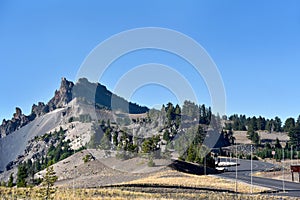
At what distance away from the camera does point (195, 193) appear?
131 feet

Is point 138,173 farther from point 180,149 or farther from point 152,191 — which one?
point 180,149

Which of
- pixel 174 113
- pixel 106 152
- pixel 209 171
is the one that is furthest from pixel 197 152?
pixel 174 113

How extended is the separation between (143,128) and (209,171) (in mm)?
73751

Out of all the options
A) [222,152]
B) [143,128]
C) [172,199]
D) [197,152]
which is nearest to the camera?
[172,199]

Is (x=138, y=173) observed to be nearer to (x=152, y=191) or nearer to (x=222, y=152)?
(x=152, y=191)

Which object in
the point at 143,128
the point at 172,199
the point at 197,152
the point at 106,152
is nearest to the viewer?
the point at 172,199

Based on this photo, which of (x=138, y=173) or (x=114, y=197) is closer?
(x=114, y=197)

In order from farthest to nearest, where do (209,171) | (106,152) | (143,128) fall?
(143,128) → (106,152) → (209,171)

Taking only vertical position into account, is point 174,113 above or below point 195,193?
above

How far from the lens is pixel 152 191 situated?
40938 millimetres

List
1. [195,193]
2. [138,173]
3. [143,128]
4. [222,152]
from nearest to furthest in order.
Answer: [195,193] < [138,173] < [222,152] < [143,128]

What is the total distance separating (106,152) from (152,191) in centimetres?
5185

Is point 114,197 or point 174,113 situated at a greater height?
point 174,113

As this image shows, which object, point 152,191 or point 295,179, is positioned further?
point 295,179
